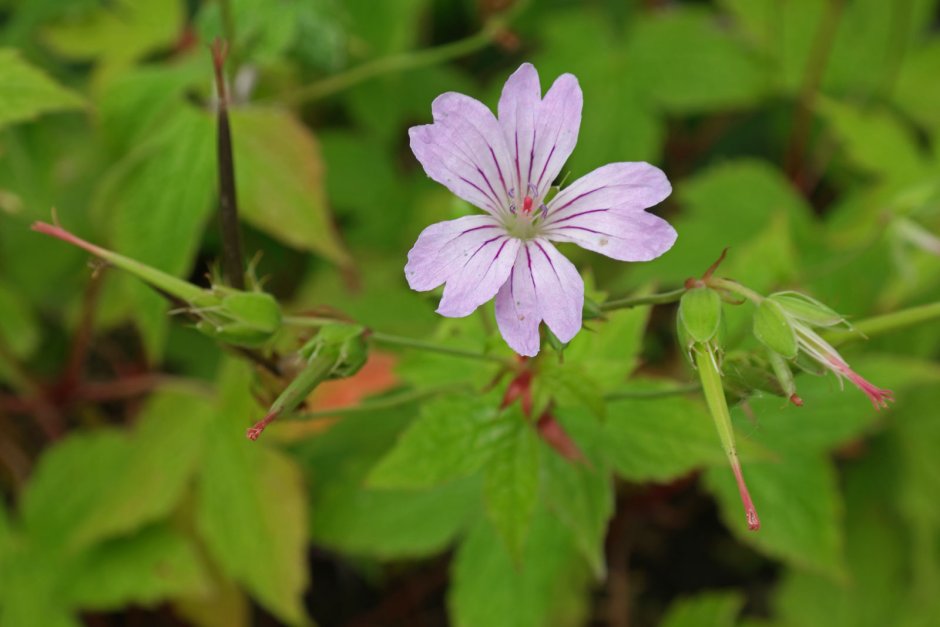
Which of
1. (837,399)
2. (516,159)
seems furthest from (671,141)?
(516,159)

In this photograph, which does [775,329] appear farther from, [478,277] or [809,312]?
[478,277]

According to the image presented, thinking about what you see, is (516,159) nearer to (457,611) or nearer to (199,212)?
(199,212)

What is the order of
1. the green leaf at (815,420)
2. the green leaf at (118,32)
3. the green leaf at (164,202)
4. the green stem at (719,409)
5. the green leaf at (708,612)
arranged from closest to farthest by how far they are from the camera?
the green stem at (719,409)
the green leaf at (164,202)
the green leaf at (815,420)
the green leaf at (708,612)
the green leaf at (118,32)

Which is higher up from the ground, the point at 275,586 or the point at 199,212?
the point at 199,212

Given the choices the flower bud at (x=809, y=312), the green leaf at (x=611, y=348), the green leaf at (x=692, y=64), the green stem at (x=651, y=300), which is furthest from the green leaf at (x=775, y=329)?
the green leaf at (x=692, y=64)

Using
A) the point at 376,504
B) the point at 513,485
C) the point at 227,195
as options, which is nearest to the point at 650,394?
the point at 513,485

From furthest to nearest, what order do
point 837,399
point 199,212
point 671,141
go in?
point 671,141 → point 837,399 → point 199,212

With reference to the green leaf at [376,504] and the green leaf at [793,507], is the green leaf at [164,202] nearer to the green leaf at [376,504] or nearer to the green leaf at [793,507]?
the green leaf at [376,504]

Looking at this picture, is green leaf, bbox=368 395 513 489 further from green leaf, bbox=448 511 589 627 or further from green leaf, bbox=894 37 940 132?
green leaf, bbox=894 37 940 132
